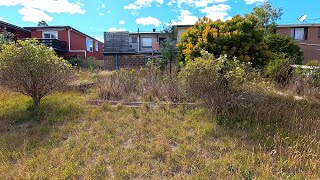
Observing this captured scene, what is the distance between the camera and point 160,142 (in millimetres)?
4062

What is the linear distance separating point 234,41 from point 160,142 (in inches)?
142

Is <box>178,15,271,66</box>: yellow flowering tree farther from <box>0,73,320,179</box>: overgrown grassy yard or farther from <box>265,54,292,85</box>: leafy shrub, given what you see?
<box>265,54,292,85</box>: leafy shrub

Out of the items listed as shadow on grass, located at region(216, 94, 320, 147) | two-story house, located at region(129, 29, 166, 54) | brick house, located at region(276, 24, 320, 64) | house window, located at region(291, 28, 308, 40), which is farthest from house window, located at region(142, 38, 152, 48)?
shadow on grass, located at region(216, 94, 320, 147)

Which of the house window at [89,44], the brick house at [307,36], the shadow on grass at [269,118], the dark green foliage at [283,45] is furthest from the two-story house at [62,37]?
the brick house at [307,36]

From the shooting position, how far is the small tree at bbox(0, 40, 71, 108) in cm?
538

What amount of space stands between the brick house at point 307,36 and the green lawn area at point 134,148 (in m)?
23.3

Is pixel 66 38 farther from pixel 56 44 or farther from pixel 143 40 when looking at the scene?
pixel 143 40

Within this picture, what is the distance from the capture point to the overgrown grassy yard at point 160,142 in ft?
10.5

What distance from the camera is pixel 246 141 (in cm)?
407

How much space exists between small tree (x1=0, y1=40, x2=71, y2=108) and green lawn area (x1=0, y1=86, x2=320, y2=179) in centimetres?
66

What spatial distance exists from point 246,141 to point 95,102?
4.35 metres

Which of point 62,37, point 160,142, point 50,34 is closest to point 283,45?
point 160,142

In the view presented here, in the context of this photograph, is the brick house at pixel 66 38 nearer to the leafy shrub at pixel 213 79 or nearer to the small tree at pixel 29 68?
the small tree at pixel 29 68

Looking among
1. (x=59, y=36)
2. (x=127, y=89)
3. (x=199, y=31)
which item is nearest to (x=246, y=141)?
(x=199, y=31)
